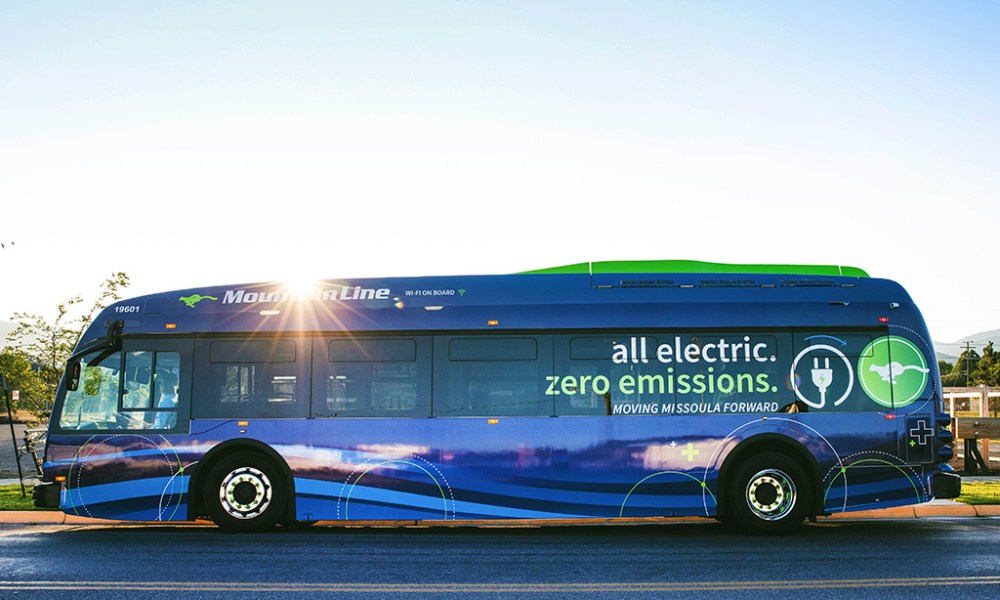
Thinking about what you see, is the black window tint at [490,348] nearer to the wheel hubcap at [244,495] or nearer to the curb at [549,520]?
the curb at [549,520]

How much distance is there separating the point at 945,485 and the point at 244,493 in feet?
29.2

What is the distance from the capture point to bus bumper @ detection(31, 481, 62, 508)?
476 inches

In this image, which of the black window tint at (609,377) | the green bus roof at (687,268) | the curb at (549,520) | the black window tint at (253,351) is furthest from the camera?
the curb at (549,520)

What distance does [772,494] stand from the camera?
11969 millimetres

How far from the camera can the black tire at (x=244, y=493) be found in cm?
1218

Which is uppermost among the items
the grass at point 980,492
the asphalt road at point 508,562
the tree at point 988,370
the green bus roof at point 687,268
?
the tree at point 988,370

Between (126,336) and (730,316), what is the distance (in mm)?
7967

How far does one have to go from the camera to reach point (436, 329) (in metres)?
12.3

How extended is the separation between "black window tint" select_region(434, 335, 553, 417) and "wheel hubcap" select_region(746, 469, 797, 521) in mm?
2787

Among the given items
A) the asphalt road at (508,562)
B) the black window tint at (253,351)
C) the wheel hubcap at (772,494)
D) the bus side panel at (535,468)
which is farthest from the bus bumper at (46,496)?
the wheel hubcap at (772,494)

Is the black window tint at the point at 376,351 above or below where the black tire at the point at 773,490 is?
above

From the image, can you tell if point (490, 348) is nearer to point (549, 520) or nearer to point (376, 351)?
point (376, 351)

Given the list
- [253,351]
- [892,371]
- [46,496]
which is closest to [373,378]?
[253,351]

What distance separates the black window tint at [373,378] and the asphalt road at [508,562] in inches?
64.0
